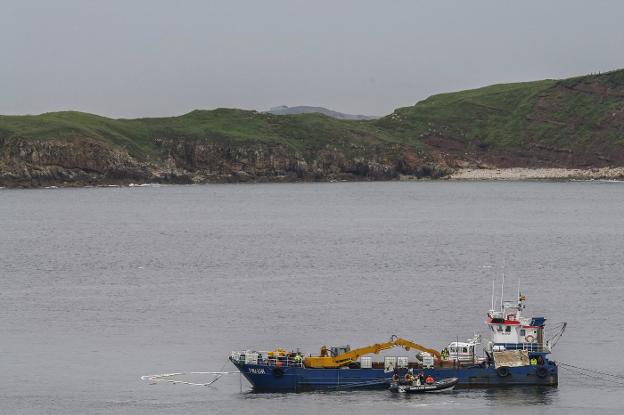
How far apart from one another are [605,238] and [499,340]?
319 ft

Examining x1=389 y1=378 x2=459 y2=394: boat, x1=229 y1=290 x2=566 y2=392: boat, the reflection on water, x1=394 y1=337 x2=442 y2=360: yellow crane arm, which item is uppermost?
x1=394 y1=337 x2=442 y2=360: yellow crane arm

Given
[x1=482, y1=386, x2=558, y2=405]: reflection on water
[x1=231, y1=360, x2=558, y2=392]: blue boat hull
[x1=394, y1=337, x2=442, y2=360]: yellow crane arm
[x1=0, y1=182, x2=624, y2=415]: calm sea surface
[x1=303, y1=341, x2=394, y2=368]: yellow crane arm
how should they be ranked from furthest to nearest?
[x1=394, y1=337, x2=442, y2=360]: yellow crane arm < [x1=303, y1=341, x2=394, y2=368]: yellow crane arm < [x1=231, y1=360, x2=558, y2=392]: blue boat hull < [x1=0, y1=182, x2=624, y2=415]: calm sea surface < [x1=482, y1=386, x2=558, y2=405]: reflection on water

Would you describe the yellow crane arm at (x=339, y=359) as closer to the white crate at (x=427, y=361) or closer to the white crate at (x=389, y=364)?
the white crate at (x=389, y=364)

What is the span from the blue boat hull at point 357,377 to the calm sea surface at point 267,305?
71 cm

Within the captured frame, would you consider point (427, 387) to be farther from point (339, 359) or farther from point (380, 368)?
point (339, 359)

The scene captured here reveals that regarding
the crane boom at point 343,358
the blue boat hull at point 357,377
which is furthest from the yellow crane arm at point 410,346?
the blue boat hull at point 357,377

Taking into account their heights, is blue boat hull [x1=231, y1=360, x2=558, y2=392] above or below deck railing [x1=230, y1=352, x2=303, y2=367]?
below

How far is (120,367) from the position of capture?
232ft

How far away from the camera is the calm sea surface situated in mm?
62875

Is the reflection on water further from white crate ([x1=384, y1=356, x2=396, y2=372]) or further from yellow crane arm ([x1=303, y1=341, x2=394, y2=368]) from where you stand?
yellow crane arm ([x1=303, y1=341, x2=394, y2=368])

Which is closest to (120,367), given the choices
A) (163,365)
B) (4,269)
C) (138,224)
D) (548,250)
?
(163,365)

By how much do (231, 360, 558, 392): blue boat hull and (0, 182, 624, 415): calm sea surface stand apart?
2.31ft

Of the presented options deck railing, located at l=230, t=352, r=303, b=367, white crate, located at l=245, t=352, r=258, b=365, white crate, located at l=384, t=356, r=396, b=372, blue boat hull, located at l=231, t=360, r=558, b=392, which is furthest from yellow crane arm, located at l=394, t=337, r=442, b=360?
white crate, located at l=245, t=352, r=258, b=365

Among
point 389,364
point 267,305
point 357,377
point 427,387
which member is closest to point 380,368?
point 389,364
